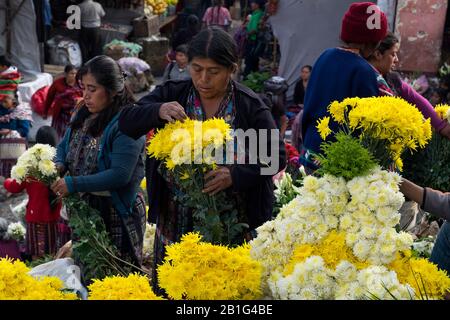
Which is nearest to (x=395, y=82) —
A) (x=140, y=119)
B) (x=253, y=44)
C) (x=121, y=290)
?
(x=140, y=119)

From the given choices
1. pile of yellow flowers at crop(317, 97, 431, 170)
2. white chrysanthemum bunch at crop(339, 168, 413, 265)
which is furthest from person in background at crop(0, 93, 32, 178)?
white chrysanthemum bunch at crop(339, 168, 413, 265)

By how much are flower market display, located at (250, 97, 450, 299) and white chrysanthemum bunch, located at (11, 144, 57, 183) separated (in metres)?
1.57

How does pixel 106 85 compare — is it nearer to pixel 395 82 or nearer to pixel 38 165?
pixel 38 165

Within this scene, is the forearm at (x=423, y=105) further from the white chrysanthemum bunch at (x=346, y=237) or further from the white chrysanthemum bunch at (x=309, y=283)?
the white chrysanthemum bunch at (x=309, y=283)

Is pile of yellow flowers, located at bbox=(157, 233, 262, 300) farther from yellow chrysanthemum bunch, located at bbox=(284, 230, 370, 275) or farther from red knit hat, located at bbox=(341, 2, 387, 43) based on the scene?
red knit hat, located at bbox=(341, 2, 387, 43)

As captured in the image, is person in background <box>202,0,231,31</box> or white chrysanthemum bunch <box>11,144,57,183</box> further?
person in background <box>202,0,231,31</box>

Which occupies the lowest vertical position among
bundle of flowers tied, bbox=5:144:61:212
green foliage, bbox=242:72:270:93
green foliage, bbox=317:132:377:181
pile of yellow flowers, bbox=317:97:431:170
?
green foliage, bbox=242:72:270:93

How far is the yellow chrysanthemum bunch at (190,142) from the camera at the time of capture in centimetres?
232

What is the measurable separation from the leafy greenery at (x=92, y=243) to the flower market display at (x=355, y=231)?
4.35ft

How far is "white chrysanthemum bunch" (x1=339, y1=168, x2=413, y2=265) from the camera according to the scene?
198 centimetres

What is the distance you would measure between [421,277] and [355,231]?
23cm
